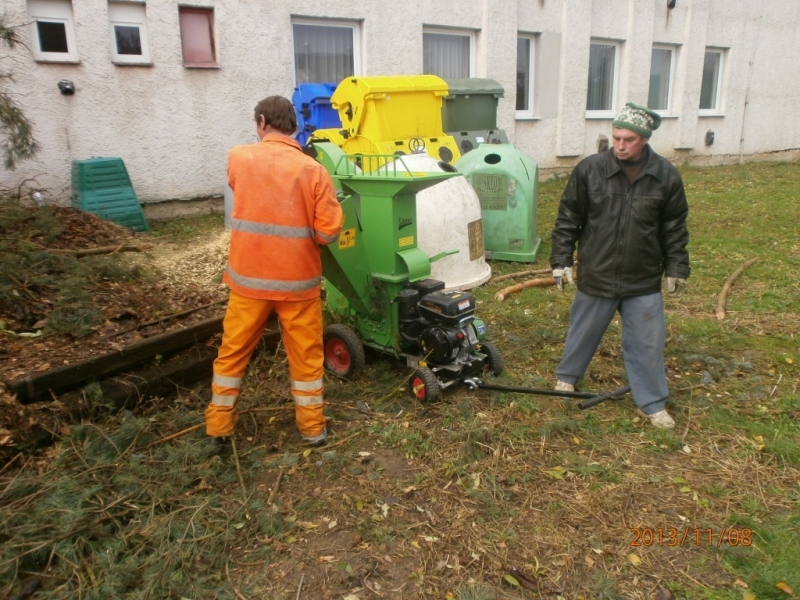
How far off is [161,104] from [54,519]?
22.0ft

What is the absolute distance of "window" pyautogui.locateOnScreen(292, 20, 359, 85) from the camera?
31.6 feet

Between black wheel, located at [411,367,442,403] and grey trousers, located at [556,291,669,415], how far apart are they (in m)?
0.88

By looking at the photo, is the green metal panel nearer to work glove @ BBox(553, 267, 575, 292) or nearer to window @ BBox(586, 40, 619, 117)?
work glove @ BBox(553, 267, 575, 292)

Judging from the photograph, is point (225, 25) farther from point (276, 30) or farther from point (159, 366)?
point (159, 366)

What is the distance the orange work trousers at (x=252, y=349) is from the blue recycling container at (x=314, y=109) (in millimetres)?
5350

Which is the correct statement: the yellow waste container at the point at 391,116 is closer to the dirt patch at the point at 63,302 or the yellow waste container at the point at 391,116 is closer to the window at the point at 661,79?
the dirt patch at the point at 63,302

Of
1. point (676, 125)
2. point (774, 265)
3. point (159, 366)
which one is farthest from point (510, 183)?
point (676, 125)

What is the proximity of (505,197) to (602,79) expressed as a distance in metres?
8.65

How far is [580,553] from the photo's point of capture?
278 centimetres

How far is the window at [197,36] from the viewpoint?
838 cm

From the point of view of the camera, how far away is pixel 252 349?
11.2 feet

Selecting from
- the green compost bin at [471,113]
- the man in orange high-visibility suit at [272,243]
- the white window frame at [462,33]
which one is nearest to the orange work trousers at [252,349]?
the man in orange high-visibility suit at [272,243]

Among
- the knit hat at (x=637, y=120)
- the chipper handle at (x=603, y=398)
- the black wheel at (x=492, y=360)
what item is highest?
the knit hat at (x=637, y=120)
